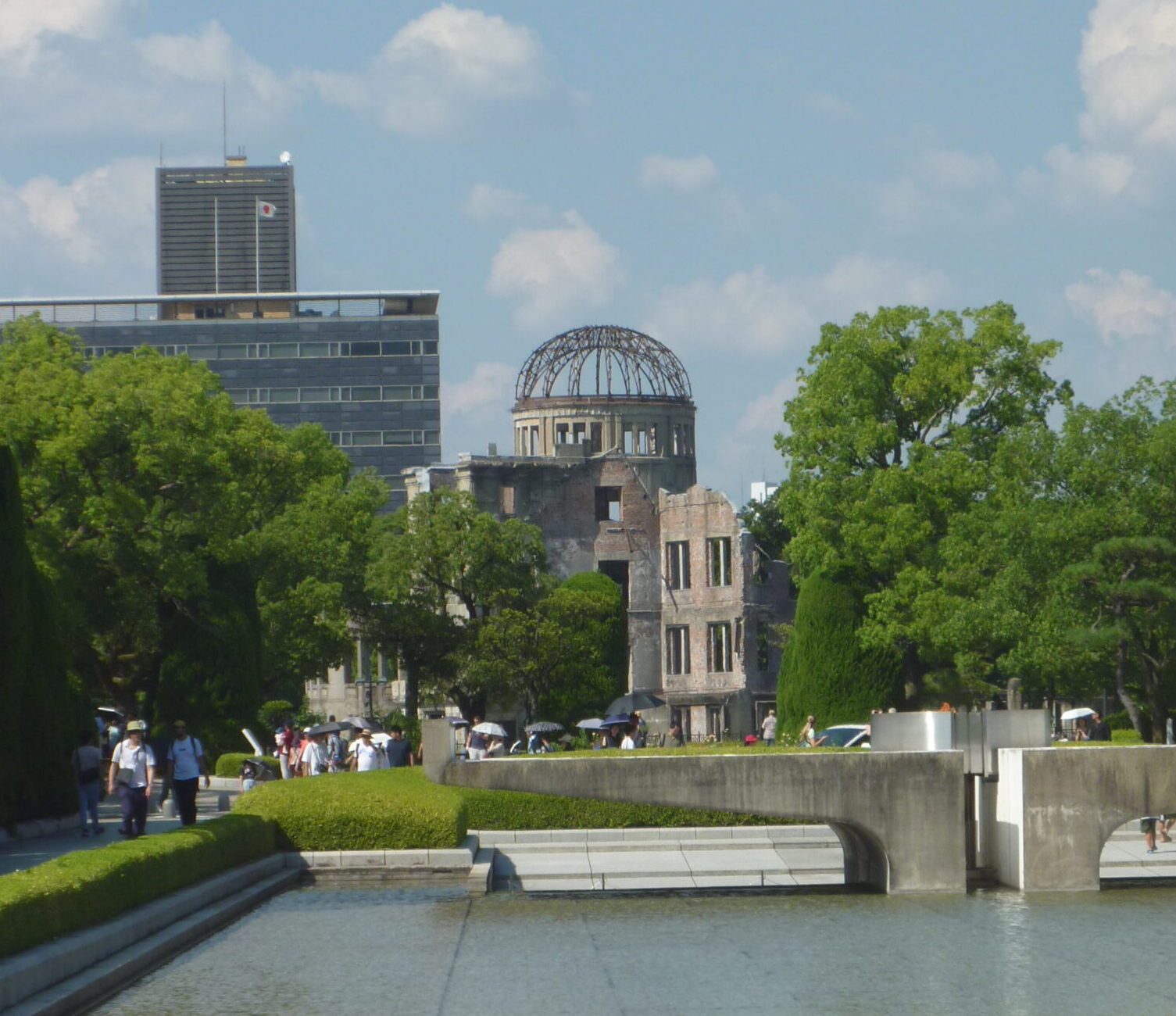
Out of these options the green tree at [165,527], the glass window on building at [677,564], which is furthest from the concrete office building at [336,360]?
the green tree at [165,527]

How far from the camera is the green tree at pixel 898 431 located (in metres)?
50.7

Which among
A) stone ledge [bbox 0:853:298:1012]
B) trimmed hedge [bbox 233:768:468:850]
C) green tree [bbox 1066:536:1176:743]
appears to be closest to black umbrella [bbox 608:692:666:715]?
green tree [bbox 1066:536:1176:743]

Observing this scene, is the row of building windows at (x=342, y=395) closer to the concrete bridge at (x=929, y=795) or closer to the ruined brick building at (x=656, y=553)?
the ruined brick building at (x=656, y=553)

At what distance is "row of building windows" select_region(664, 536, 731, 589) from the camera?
7450cm

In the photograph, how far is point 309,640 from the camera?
194ft

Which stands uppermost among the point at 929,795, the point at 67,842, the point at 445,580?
the point at 445,580

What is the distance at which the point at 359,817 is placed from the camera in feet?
78.6

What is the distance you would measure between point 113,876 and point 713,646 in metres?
58.4

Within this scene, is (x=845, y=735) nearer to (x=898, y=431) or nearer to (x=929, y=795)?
(x=898, y=431)

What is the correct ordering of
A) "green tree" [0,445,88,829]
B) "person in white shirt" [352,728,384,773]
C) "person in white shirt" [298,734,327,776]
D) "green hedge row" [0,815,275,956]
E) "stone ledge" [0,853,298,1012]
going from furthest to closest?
"person in white shirt" [298,734,327,776], "person in white shirt" [352,728,384,773], "green tree" [0,445,88,829], "green hedge row" [0,815,275,956], "stone ledge" [0,853,298,1012]

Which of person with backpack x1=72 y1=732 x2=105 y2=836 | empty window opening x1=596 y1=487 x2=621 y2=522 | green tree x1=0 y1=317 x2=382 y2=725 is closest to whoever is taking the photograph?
person with backpack x1=72 y1=732 x2=105 y2=836

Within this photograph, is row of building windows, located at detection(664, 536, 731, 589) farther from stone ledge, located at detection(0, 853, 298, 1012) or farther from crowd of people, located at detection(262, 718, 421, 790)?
stone ledge, located at detection(0, 853, 298, 1012)

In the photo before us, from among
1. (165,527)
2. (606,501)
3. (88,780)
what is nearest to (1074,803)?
(88,780)

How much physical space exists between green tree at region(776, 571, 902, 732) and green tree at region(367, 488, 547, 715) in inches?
528
